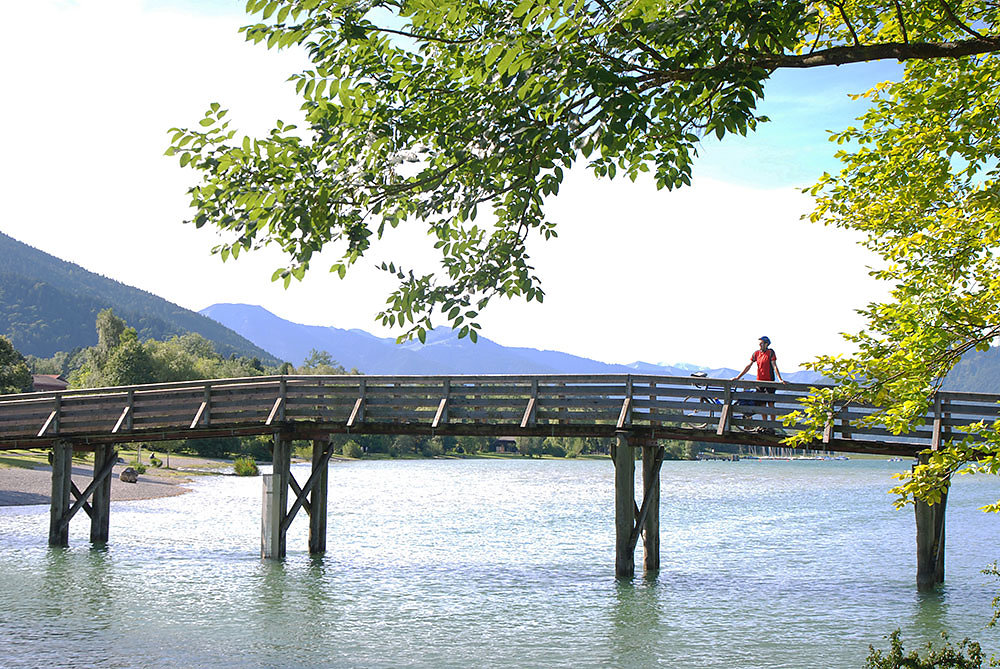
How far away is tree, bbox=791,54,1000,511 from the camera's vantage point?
32.3ft

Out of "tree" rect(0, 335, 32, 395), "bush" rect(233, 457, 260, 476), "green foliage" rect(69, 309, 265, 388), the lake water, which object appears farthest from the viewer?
"green foliage" rect(69, 309, 265, 388)

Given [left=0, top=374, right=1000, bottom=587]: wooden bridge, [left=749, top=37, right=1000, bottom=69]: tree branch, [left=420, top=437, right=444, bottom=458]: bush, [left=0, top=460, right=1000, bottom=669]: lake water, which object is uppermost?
[left=749, top=37, right=1000, bottom=69]: tree branch

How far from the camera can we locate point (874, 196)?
1263 cm

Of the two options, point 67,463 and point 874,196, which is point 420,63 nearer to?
point 874,196

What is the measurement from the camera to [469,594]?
23.3 meters

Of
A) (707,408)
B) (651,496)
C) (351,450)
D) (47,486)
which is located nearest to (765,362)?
(707,408)

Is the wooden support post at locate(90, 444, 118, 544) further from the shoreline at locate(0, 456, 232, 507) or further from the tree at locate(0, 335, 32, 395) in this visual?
the tree at locate(0, 335, 32, 395)

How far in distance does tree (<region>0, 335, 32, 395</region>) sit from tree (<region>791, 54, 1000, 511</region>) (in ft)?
252

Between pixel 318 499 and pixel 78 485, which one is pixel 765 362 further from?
pixel 78 485

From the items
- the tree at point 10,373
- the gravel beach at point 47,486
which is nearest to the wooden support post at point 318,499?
the gravel beach at point 47,486

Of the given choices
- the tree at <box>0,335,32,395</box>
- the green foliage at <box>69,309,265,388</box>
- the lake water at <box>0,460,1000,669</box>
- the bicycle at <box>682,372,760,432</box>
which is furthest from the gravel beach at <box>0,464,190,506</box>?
the bicycle at <box>682,372,760,432</box>

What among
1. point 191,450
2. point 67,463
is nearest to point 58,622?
point 67,463

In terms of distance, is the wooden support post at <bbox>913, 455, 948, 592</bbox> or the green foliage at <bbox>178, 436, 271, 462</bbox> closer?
the wooden support post at <bbox>913, 455, 948, 592</bbox>

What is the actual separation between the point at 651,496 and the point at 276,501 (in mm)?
9795
